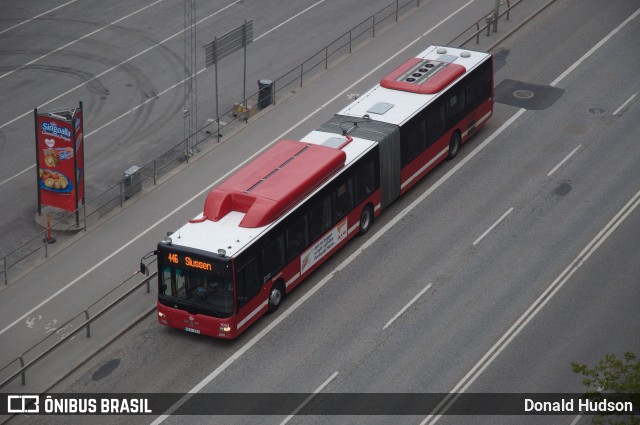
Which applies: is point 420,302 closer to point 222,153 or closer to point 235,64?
point 222,153

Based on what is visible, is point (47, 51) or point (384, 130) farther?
point (47, 51)

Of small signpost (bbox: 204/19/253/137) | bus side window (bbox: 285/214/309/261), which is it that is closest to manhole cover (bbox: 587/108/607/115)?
small signpost (bbox: 204/19/253/137)

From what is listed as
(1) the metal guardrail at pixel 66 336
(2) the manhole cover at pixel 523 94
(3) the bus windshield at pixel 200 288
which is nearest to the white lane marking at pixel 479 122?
(2) the manhole cover at pixel 523 94

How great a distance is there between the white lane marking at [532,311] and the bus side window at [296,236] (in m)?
6.38

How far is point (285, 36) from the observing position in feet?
182

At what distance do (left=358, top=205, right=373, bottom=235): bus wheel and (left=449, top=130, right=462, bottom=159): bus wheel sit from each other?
18.1 feet

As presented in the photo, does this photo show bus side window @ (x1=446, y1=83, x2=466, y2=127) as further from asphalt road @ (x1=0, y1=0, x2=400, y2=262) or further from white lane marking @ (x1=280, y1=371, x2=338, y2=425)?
white lane marking @ (x1=280, y1=371, x2=338, y2=425)

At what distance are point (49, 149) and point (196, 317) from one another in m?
10.4

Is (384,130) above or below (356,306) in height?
above

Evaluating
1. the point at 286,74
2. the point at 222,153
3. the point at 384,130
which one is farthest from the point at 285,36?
the point at 384,130

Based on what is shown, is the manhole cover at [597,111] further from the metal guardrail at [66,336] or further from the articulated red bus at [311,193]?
the metal guardrail at [66,336]

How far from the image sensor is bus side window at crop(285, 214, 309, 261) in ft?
114

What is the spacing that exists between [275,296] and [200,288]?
2733mm

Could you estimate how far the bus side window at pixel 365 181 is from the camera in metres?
37.8
